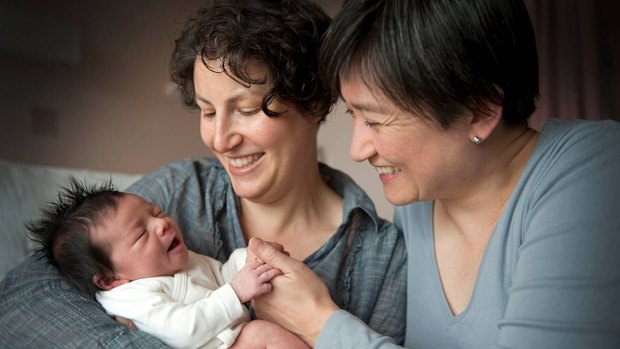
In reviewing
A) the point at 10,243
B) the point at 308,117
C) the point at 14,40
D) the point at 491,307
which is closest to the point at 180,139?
the point at 14,40

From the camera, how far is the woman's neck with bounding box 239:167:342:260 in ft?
5.49

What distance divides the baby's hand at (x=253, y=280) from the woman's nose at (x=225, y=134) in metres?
0.27

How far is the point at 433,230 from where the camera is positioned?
152 centimetres

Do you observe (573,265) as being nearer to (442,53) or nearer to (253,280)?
(442,53)

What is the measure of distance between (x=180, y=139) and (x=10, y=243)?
0.99m

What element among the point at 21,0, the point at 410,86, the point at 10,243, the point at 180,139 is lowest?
the point at 10,243

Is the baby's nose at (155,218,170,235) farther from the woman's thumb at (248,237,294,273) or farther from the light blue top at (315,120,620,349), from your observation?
the light blue top at (315,120,620,349)

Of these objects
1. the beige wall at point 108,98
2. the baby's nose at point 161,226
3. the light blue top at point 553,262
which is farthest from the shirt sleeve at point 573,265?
Answer: the beige wall at point 108,98

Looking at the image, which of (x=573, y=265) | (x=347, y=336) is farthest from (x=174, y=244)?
(x=573, y=265)

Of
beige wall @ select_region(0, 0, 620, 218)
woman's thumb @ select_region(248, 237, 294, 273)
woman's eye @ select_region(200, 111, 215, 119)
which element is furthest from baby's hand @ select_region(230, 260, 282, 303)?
beige wall @ select_region(0, 0, 620, 218)

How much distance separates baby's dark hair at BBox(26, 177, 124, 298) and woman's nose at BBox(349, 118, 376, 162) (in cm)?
51

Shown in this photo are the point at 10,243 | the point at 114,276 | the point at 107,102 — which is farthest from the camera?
the point at 107,102

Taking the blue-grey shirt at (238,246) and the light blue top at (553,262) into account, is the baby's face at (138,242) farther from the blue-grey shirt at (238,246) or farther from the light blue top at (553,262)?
the light blue top at (553,262)

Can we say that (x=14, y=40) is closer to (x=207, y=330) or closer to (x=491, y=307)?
(x=207, y=330)
